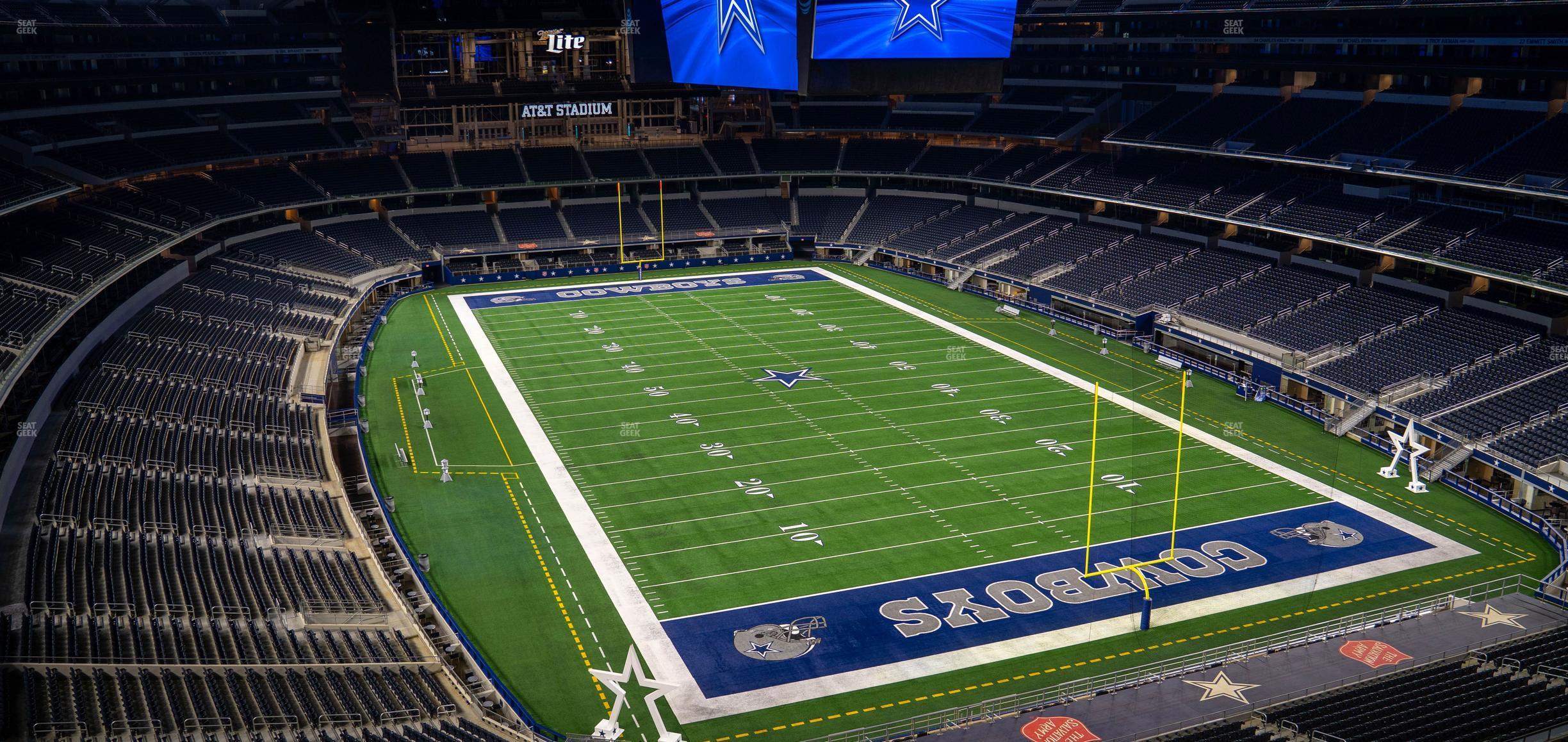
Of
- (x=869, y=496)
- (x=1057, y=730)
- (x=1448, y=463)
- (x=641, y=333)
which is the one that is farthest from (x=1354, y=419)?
(x=641, y=333)

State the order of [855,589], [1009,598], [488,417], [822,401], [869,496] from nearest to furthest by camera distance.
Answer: [1009,598], [855,589], [869,496], [488,417], [822,401]

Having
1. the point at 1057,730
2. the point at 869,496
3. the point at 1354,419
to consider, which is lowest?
the point at 1057,730

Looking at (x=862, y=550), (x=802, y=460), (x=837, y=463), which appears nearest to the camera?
(x=862, y=550)

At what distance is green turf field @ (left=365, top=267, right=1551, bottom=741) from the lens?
24266 millimetres

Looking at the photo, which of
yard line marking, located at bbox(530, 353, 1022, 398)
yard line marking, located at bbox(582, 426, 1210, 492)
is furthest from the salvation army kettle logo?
yard line marking, located at bbox(530, 353, 1022, 398)

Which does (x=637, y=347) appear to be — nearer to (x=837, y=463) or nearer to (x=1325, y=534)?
(x=837, y=463)

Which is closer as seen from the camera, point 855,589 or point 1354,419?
point 855,589

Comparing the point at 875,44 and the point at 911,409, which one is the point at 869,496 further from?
the point at 875,44

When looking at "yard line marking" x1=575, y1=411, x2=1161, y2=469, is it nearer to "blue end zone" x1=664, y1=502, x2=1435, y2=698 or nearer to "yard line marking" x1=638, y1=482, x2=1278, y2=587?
"yard line marking" x1=638, y1=482, x2=1278, y2=587

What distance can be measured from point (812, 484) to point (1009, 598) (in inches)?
309

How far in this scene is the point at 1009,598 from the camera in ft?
84.7

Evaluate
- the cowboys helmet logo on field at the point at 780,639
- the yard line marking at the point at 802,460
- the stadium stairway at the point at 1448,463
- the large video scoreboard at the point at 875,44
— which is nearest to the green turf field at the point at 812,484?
the yard line marking at the point at 802,460

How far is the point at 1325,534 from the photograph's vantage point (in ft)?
95.0

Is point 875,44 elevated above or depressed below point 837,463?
above
